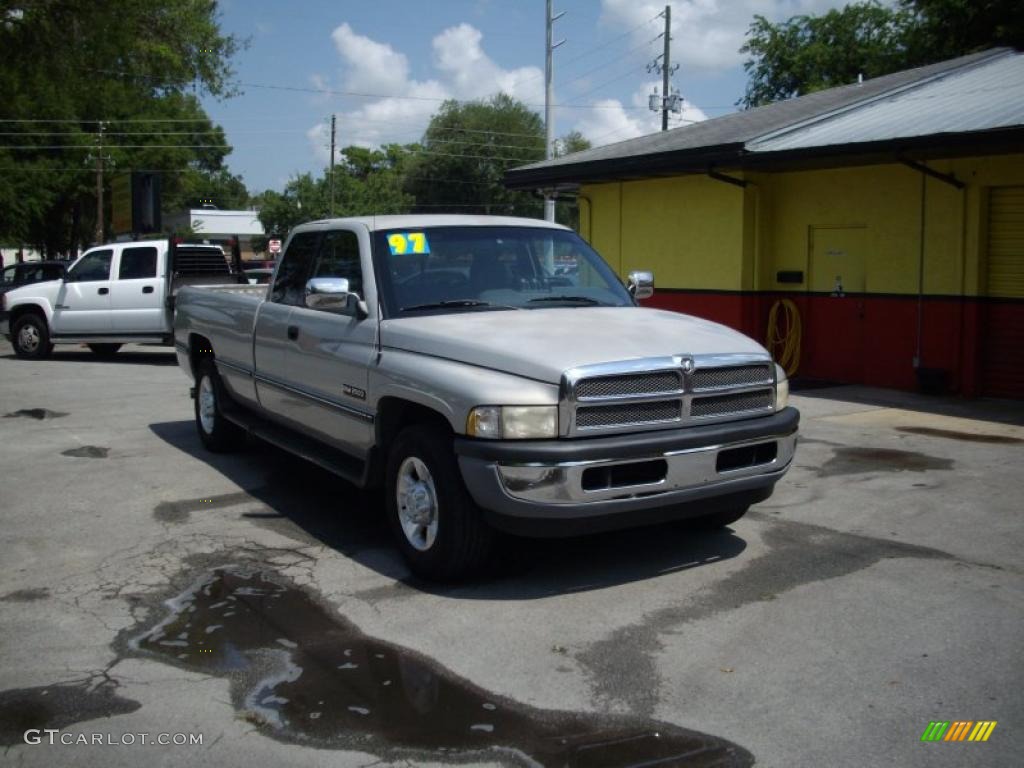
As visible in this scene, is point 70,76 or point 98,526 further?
point 70,76

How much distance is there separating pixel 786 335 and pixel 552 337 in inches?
399

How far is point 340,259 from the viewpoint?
702 cm

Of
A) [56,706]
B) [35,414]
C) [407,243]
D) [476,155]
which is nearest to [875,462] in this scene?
[407,243]

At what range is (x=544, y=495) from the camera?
16.6 feet

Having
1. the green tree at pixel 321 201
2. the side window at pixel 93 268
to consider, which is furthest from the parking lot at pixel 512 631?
the green tree at pixel 321 201

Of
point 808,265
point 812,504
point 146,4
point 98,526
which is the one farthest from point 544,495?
point 146,4

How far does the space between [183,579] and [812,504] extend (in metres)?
4.21

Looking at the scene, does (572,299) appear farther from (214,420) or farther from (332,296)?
(214,420)

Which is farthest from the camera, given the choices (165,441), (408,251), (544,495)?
(165,441)

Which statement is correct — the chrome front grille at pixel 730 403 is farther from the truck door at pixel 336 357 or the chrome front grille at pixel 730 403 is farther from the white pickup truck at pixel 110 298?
the white pickup truck at pixel 110 298

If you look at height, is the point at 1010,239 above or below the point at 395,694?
above

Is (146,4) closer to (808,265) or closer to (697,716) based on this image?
(808,265)

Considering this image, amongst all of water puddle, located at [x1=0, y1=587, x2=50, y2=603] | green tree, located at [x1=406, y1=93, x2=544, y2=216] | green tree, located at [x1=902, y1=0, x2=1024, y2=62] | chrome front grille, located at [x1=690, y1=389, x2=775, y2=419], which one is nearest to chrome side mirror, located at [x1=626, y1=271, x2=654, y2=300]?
chrome front grille, located at [x1=690, y1=389, x2=775, y2=419]

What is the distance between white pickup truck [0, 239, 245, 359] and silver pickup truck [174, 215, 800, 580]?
11.0m
